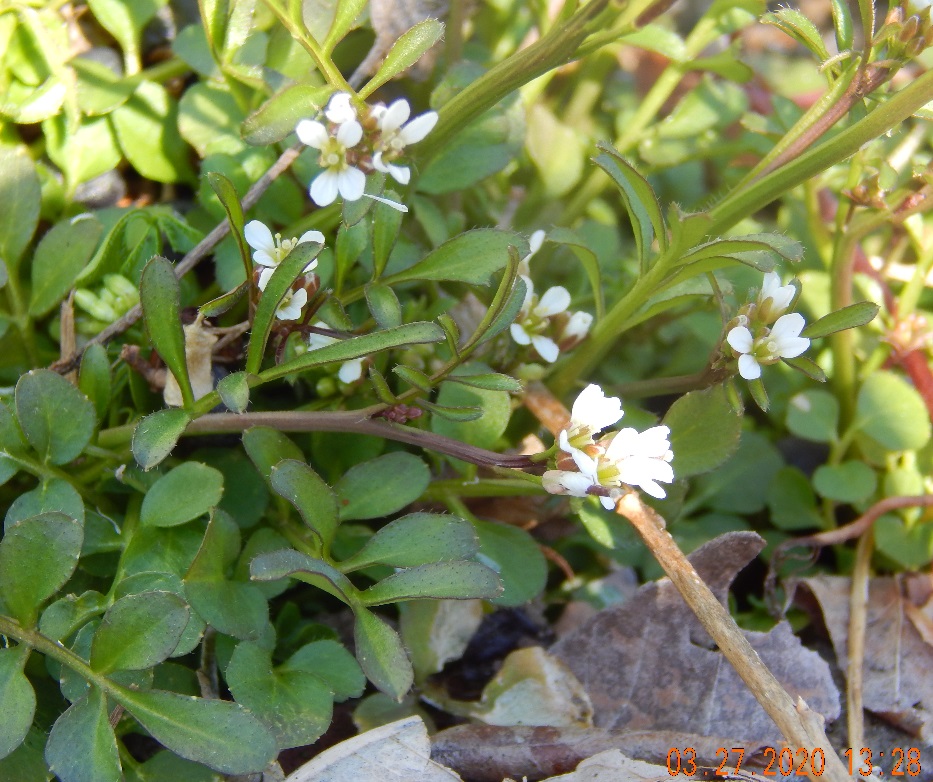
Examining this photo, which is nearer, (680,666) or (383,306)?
(383,306)

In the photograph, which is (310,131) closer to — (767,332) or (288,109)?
(288,109)

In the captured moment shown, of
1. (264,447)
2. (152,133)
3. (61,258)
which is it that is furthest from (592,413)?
(152,133)

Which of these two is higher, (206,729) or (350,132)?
(350,132)

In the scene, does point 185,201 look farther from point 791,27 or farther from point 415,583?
point 791,27

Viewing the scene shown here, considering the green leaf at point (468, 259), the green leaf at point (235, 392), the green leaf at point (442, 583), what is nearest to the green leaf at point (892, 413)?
the green leaf at point (468, 259)

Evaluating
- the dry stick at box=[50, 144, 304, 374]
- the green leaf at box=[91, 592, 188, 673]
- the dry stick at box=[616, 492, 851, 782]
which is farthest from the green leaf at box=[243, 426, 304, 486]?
the dry stick at box=[616, 492, 851, 782]

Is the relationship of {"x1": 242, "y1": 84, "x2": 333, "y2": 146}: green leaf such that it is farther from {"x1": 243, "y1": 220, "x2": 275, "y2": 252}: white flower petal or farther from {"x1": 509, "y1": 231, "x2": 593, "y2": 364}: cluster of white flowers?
{"x1": 509, "y1": 231, "x2": 593, "y2": 364}: cluster of white flowers

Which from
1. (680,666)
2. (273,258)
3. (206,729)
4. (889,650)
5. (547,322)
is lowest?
(889,650)
